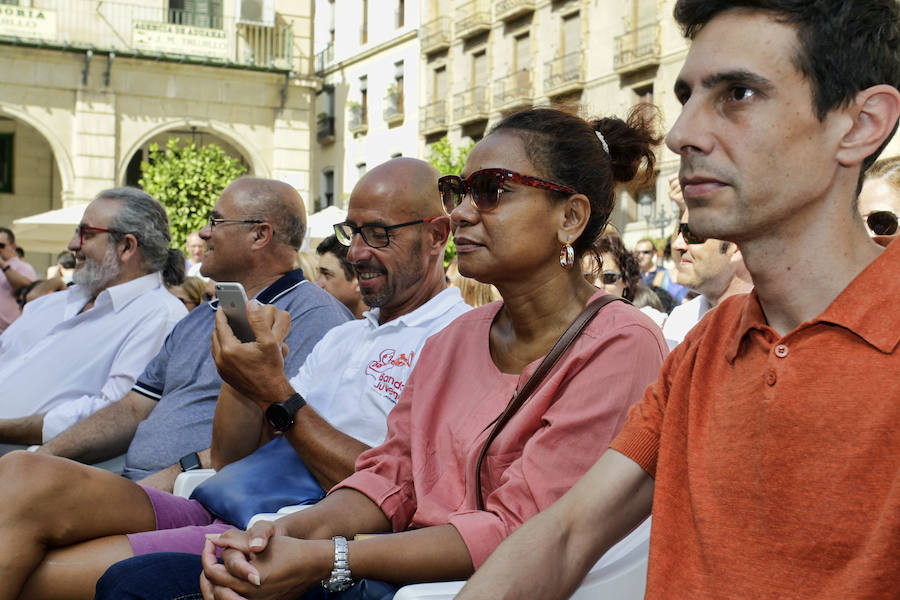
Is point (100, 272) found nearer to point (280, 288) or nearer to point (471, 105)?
Answer: point (280, 288)

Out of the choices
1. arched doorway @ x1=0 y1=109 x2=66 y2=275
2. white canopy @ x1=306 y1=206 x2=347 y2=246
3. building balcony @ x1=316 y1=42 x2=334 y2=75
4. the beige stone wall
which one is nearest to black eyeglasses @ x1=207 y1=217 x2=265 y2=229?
white canopy @ x1=306 y1=206 x2=347 y2=246

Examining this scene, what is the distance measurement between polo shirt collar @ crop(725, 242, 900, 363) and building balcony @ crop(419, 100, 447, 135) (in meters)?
28.5

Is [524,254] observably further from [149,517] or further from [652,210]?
[652,210]

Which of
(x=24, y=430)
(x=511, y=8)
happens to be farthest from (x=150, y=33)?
(x=24, y=430)

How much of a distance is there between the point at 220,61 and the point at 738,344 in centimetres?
2146

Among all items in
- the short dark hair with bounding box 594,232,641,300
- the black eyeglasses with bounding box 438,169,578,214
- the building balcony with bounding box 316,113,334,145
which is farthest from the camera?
the building balcony with bounding box 316,113,334,145

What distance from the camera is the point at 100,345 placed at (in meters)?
4.75

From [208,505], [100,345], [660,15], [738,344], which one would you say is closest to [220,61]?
[660,15]

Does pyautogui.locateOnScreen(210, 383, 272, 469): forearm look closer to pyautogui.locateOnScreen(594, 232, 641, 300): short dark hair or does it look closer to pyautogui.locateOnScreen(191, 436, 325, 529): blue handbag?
pyautogui.locateOnScreen(191, 436, 325, 529): blue handbag

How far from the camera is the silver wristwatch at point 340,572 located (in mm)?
2145

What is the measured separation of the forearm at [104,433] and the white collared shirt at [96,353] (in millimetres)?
262

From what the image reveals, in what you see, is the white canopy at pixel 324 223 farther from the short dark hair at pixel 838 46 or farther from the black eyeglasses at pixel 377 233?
the short dark hair at pixel 838 46

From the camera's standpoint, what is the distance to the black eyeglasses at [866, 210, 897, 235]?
3105 mm

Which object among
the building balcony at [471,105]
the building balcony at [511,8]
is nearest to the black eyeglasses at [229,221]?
the building balcony at [511,8]
